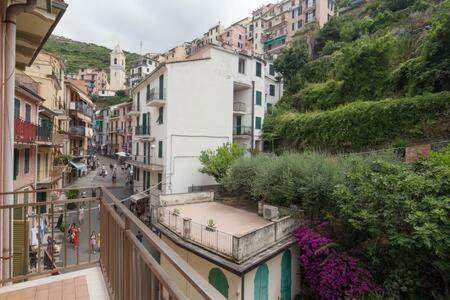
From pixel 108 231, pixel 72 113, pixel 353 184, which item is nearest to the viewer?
pixel 108 231

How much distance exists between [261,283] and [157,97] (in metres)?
15.4

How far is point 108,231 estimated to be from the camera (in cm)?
335

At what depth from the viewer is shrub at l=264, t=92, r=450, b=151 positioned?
49.2ft

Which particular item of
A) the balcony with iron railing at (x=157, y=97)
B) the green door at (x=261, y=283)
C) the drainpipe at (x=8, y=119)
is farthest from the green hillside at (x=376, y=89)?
the drainpipe at (x=8, y=119)

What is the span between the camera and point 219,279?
9547 millimetres

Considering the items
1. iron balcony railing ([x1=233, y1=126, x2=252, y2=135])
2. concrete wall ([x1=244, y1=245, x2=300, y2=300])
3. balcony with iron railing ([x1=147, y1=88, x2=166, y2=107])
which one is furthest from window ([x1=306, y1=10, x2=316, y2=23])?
concrete wall ([x1=244, y1=245, x2=300, y2=300])

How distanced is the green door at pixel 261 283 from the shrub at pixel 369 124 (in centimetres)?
1186

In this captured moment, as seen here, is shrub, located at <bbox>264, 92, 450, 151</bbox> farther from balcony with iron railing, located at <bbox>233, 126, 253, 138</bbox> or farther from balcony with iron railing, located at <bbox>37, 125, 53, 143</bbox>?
balcony with iron railing, located at <bbox>37, 125, 53, 143</bbox>

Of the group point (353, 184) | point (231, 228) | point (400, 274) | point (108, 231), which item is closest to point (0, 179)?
point (108, 231)

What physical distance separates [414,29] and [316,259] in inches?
928

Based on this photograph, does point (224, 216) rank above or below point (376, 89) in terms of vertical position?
below

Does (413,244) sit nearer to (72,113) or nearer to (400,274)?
(400,274)

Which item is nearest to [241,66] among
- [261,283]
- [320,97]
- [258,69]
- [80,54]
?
[258,69]

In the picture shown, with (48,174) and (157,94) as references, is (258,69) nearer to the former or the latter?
(157,94)
